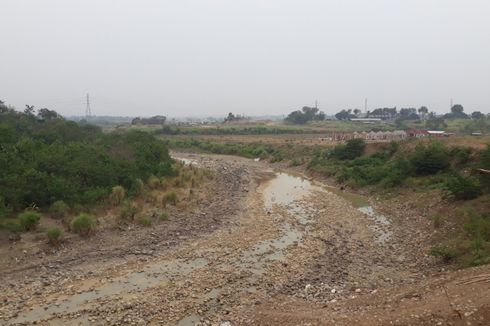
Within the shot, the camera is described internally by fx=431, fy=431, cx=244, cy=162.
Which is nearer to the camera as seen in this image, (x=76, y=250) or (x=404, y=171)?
Answer: (x=76, y=250)

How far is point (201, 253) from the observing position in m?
19.1

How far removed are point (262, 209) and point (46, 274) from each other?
16.0m

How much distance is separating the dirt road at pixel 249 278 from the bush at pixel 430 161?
8.63 m

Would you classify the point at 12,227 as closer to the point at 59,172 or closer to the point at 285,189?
the point at 59,172

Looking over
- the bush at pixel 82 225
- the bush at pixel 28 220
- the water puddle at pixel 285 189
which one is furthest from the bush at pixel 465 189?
the bush at pixel 28 220

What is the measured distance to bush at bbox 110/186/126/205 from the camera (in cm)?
2561

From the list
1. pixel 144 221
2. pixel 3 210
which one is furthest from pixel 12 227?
pixel 144 221

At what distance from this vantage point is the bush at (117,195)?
2561 cm

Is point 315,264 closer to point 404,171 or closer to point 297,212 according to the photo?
point 297,212

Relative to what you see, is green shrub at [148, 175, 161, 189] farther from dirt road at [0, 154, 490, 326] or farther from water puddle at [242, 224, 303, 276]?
water puddle at [242, 224, 303, 276]

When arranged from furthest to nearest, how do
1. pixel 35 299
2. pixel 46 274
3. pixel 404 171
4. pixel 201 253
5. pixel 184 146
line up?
pixel 184 146, pixel 404 171, pixel 201 253, pixel 46 274, pixel 35 299

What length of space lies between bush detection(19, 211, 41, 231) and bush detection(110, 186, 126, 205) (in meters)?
5.94

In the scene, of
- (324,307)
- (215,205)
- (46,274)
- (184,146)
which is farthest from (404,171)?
(184,146)

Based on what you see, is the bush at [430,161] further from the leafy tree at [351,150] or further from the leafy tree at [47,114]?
the leafy tree at [47,114]
